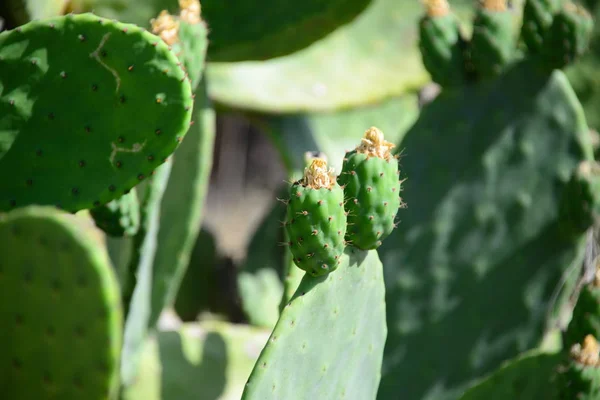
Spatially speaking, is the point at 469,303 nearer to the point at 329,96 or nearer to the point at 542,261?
the point at 542,261

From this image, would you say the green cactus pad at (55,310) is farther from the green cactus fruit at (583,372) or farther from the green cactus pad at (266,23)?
the green cactus pad at (266,23)

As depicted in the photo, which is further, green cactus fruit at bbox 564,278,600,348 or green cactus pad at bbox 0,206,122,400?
green cactus fruit at bbox 564,278,600,348

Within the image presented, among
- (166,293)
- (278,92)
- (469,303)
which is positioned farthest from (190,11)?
(278,92)

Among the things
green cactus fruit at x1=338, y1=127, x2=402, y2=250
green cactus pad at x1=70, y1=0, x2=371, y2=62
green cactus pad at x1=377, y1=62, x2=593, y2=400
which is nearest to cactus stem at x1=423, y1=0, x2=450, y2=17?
green cactus pad at x1=377, y1=62, x2=593, y2=400

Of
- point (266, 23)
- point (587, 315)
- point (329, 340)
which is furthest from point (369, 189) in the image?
point (266, 23)

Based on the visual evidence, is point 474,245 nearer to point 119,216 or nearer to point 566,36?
point 566,36

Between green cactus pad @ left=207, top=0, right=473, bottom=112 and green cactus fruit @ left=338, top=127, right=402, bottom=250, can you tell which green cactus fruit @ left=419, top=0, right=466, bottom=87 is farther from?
green cactus pad @ left=207, top=0, right=473, bottom=112
